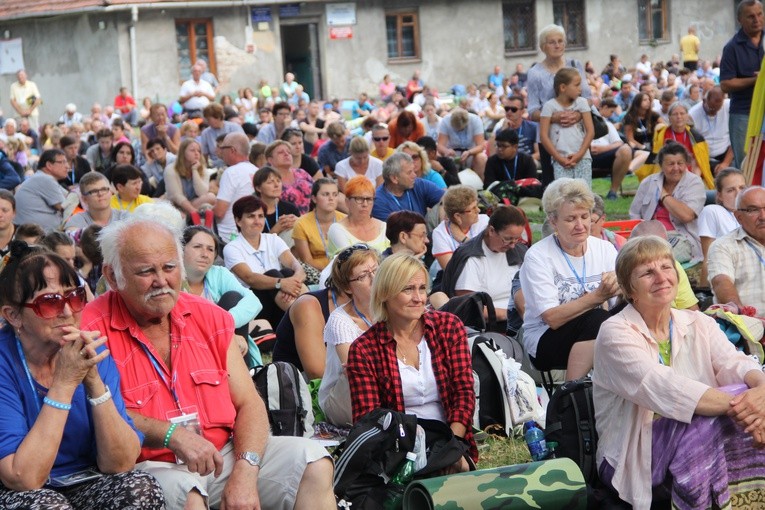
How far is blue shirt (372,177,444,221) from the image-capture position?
35.6ft

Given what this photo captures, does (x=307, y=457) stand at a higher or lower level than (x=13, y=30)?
lower

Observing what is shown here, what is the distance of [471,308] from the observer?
728 cm

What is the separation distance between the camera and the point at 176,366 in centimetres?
437

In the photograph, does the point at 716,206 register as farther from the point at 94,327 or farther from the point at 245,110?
the point at 245,110

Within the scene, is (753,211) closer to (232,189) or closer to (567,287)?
(567,287)

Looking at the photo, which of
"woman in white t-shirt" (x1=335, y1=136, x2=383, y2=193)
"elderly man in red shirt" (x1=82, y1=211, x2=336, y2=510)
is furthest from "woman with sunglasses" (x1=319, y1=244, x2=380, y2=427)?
"woman in white t-shirt" (x1=335, y1=136, x2=383, y2=193)

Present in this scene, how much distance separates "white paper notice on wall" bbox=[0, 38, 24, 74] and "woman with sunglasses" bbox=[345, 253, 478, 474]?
30.3 meters

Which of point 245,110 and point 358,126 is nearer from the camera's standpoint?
point 358,126

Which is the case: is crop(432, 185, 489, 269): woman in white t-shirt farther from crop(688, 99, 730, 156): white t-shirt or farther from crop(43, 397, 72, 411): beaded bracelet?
→ crop(688, 99, 730, 156): white t-shirt

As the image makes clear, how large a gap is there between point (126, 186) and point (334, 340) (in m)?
5.37

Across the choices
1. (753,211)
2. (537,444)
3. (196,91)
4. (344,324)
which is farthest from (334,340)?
(196,91)

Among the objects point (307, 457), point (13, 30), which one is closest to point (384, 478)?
point (307, 457)

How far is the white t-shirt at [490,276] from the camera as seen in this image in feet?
25.8

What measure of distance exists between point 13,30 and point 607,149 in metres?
23.6
